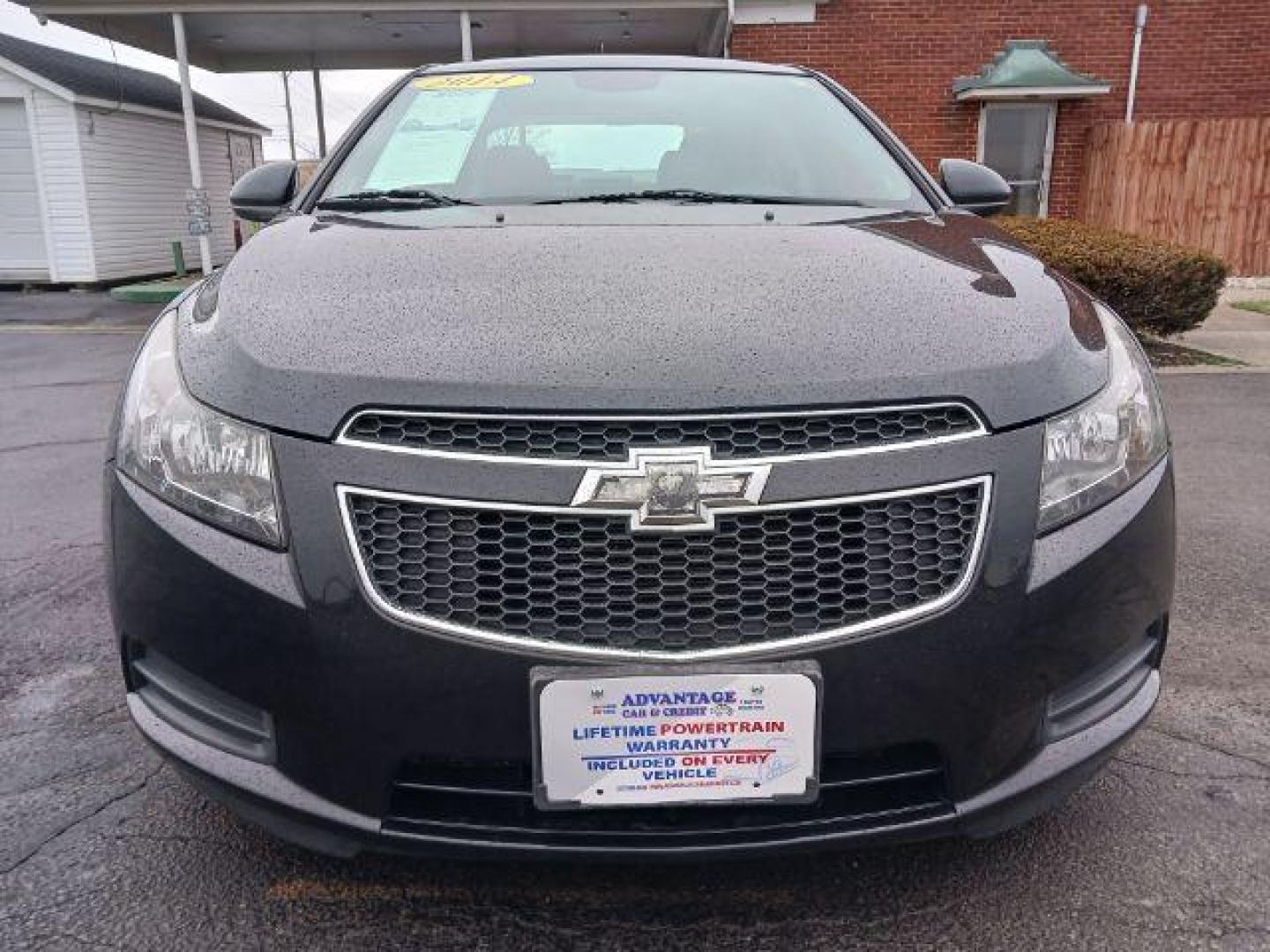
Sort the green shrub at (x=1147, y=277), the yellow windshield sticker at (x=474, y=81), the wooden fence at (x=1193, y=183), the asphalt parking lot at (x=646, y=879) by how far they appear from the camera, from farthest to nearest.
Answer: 1. the wooden fence at (x=1193, y=183)
2. the green shrub at (x=1147, y=277)
3. the yellow windshield sticker at (x=474, y=81)
4. the asphalt parking lot at (x=646, y=879)

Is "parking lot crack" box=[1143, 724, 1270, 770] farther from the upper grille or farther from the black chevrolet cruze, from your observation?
the upper grille

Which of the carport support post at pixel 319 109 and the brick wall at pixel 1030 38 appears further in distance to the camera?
the carport support post at pixel 319 109

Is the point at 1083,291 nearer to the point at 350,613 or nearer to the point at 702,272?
the point at 702,272

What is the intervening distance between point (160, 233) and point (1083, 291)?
17734 mm

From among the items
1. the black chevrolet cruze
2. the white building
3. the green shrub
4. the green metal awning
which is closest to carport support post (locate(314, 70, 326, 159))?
the white building

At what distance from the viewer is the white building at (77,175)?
1460 cm

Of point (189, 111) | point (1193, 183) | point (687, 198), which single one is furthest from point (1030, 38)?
point (687, 198)

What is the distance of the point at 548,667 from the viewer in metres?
1.44

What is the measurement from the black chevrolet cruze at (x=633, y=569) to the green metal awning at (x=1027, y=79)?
37.9ft

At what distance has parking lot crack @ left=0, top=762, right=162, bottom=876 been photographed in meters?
1.89

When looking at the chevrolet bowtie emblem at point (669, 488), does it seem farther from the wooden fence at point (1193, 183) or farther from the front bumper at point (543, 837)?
the wooden fence at point (1193, 183)

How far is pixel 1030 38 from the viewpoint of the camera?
12133 millimetres

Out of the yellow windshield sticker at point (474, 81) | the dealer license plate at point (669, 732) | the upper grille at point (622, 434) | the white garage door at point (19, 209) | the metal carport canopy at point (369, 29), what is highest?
the metal carport canopy at point (369, 29)

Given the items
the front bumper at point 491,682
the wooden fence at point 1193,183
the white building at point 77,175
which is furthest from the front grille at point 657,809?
the white building at point 77,175
